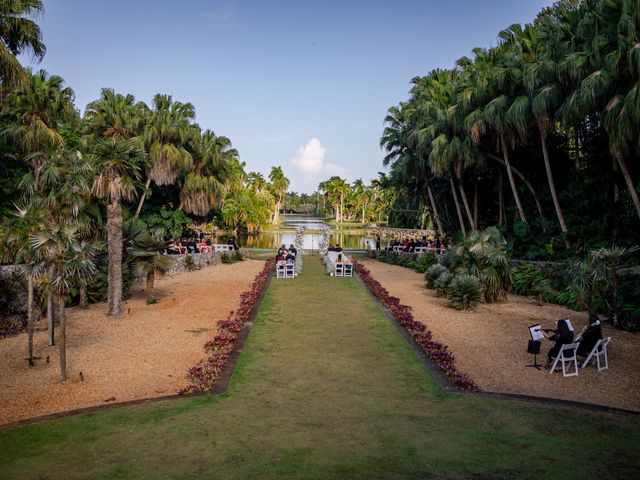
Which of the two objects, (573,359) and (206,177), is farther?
(206,177)

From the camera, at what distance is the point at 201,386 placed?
30.3ft

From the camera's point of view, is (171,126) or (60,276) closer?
(60,276)

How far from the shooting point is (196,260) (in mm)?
30531

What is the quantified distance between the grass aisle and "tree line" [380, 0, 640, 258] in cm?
1154

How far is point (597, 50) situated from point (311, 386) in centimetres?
1539

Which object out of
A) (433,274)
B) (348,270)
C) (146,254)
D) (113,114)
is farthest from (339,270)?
(113,114)

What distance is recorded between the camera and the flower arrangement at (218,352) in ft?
30.8

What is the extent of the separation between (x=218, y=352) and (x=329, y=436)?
5090mm

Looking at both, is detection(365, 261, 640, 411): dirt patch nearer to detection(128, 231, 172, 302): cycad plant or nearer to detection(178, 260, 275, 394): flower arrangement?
detection(178, 260, 275, 394): flower arrangement

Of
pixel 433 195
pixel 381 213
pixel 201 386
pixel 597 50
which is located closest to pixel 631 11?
pixel 597 50

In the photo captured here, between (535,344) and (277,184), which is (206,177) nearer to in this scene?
(535,344)

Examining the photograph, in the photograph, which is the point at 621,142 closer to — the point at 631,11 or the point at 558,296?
the point at 631,11

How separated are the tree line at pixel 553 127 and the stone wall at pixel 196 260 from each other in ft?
51.5

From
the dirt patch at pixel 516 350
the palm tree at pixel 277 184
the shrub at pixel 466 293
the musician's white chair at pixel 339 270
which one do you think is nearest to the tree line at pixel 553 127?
the dirt patch at pixel 516 350
